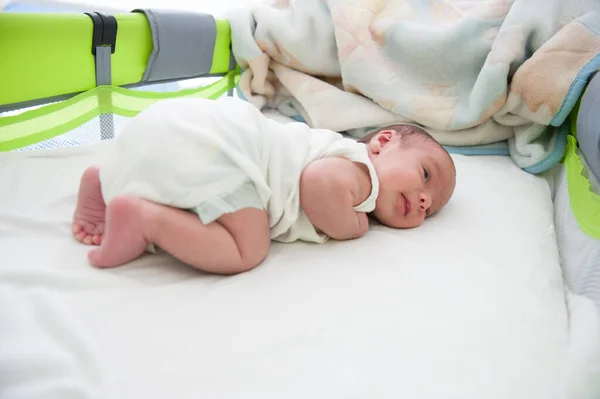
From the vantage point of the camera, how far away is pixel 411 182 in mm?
818

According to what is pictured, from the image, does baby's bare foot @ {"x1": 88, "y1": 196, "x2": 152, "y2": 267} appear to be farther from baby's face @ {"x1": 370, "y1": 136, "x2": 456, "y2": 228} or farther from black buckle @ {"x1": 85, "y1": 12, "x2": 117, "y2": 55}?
black buckle @ {"x1": 85, "y1": 12, "x2": 117, "y2": 55}

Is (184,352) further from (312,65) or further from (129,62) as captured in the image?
(312,65)

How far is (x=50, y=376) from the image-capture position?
1.44 feet

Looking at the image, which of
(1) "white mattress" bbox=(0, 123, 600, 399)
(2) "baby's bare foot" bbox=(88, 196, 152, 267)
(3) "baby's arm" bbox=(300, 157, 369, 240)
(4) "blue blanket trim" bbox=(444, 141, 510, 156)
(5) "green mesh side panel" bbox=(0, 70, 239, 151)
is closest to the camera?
(1) "white mattress" bbox=(0, 123, 600, 399)

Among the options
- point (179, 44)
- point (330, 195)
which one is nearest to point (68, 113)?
point (179, 44)

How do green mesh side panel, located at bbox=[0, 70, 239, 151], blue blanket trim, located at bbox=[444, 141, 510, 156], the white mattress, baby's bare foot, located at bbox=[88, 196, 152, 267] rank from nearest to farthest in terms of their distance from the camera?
the white mattress < baby's bare foot, located at bbox=[88, 196, 152, 267] < green mesh side panel, located at bbox=[0, 70, 239, 151] < blue blanket trim, located at bbox=[444, 141, 510, 156]

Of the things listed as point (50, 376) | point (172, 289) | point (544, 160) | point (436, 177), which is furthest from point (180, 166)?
point (544, 160)

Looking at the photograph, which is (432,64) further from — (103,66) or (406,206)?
(103,66)

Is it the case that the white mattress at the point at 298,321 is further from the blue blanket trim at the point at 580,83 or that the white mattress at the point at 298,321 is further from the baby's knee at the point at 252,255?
the blue blanket trim at the point at 580,83

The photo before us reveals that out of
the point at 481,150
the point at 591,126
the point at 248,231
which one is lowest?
the point at 481,150

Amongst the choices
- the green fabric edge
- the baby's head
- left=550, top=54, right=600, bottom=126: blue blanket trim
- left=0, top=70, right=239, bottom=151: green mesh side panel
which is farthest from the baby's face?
left=0, top=70, right=239, bottom=151: green mesh side panel

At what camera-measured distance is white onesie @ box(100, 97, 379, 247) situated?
2.13 feet

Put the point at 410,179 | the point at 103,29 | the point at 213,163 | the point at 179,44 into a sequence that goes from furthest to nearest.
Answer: the point at 179,44 < the point at 103,29 < the point at 410,179 < the point at 213,163

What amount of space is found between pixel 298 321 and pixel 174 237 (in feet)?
0.64
